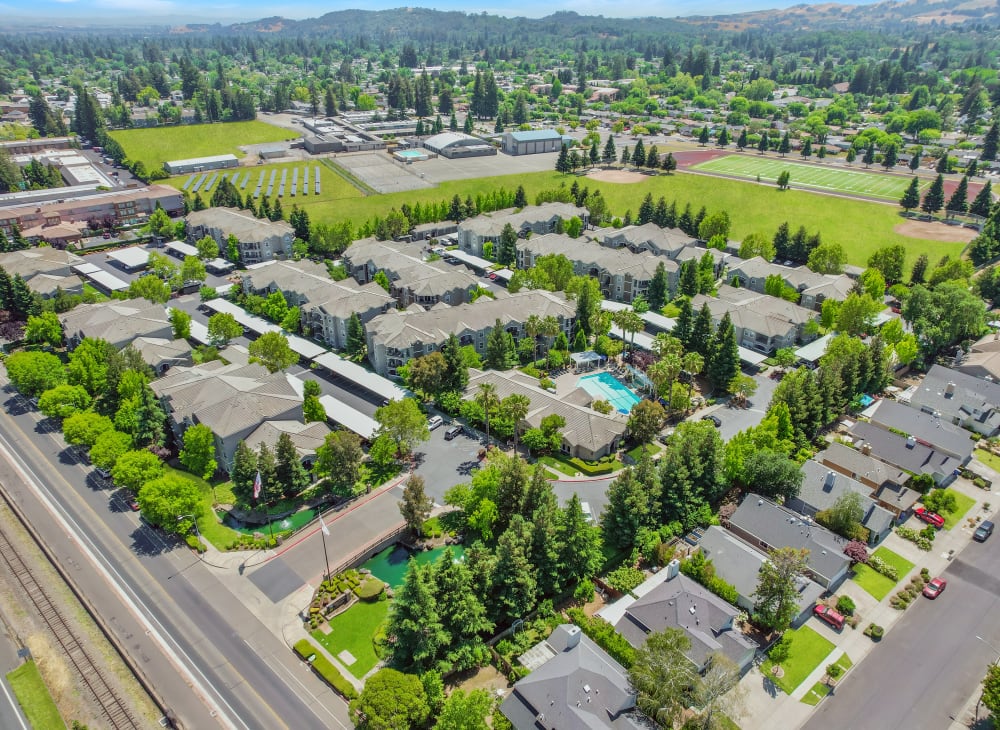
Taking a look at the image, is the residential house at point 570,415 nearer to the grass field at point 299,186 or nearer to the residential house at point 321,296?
the residential house at point 321,296

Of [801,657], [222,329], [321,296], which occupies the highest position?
[321,296]

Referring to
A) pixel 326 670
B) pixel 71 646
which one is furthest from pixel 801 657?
pixel 71 646

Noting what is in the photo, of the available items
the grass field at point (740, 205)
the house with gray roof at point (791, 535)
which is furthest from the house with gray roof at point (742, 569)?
the grass field at point (740, 205)

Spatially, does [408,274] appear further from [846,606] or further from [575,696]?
[846,606]

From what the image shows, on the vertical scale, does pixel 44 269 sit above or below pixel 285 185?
below

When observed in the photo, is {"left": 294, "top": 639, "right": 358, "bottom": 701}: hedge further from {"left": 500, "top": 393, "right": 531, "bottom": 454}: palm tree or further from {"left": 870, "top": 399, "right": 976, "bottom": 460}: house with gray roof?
{"left": 870, "top": 399, "right": 976, "bottom": 460}: house with gray roof

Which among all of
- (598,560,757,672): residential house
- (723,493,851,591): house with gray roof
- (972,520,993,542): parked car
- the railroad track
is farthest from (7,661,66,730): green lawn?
(972,520,993,542): parked car

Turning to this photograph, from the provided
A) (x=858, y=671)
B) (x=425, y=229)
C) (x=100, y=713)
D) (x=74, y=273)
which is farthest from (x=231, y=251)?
(x=858, y=671)
